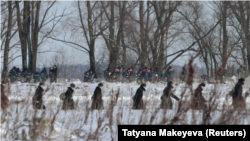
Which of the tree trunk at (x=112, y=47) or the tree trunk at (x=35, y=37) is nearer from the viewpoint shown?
the tree trunk at (x=35, y=37)

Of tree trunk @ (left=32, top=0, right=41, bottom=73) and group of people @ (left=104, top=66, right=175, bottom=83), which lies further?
tree trunk @ (left=32, top=0, right=41, bottom=73)

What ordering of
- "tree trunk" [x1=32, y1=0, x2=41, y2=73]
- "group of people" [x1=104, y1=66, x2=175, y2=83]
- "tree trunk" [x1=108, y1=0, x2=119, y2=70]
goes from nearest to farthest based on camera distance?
"group of people" [x1=104, y1=66, x2=175, y2=83], "tree trunk" [x1=32, y1=0, x2=41, y2=73], "tree trunk" [x1=108, y1=0, x2=119, y2=70]

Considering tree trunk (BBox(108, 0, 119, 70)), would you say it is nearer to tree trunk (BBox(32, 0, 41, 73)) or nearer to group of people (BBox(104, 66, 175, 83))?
group of people (BBox(104, 66, 175, 83))

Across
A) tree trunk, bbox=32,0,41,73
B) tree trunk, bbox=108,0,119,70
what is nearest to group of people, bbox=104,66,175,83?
tree trunk, bbox=108,0,119,70

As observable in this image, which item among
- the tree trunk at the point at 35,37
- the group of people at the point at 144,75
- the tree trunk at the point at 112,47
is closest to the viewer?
the group of people at the point at 144,75

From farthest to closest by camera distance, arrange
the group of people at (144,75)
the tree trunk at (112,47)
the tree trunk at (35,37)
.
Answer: the tree trunk at (112,47), the tree trunk at (35,37), the group of people at (144,75)

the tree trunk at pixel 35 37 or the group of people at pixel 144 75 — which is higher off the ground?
the tree trunk at pixel 35 37

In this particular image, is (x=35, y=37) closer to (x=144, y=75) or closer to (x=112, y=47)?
(x=112, y=47)

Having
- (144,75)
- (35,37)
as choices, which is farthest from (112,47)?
(144,75)

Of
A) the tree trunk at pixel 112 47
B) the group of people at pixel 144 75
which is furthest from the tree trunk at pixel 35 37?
the group of people at pixel 144 75

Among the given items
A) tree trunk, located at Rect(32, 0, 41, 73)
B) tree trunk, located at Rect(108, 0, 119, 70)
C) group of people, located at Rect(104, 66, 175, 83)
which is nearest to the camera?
group of people, located at Rect(104, 66, 175, 83)

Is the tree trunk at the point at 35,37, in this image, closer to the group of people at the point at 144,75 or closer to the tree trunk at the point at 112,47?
the tree trunk at the point at 112,47

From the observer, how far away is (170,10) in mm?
33969

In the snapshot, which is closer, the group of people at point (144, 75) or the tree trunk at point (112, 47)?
the group of people at point (144, 75)
